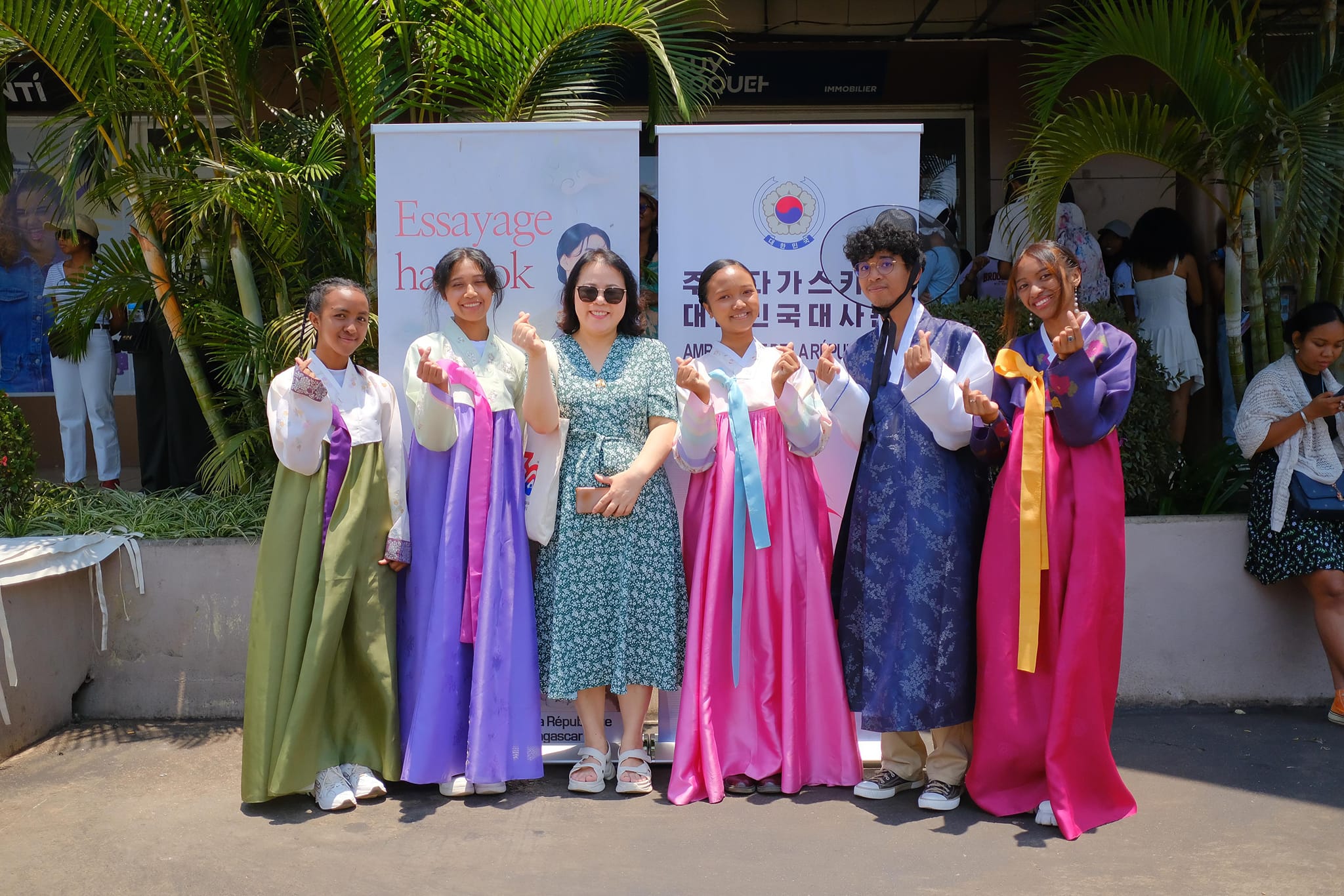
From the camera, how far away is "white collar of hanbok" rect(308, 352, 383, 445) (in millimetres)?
3795

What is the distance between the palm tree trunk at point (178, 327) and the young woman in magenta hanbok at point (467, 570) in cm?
181

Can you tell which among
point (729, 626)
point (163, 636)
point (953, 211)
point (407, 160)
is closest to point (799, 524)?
point (729, 626)

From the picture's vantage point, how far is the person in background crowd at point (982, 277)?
22.5 ft

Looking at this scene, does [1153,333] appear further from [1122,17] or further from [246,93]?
[246,93]

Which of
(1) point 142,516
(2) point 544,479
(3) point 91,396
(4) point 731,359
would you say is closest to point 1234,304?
(4) point 731,359

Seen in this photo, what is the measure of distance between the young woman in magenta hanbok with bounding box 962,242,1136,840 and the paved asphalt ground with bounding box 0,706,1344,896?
157 millimetres

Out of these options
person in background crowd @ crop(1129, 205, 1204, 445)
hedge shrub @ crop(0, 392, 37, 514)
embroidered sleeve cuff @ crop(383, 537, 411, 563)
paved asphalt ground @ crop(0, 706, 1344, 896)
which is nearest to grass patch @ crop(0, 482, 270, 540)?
hedge shrub @ crop(0, 392, 37, 514)

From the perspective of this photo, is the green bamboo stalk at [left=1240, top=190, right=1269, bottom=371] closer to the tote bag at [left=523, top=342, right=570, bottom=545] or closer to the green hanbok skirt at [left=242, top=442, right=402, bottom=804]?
the tote bag at [left=523, top=342, right=570, bottom=545]

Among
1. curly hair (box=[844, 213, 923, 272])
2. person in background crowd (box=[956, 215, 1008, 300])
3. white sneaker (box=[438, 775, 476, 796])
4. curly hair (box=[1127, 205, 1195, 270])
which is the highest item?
curly hair (box=[1127, 205, 1195, 270])

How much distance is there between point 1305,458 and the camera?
4555 mm

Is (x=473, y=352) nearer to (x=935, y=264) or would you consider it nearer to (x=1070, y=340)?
(x=935, y=264)

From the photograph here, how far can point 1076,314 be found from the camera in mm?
3514

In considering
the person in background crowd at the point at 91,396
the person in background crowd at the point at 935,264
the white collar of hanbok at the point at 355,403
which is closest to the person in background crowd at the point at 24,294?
the person in background crowd at the point at 91,396

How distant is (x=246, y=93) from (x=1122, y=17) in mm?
3921
